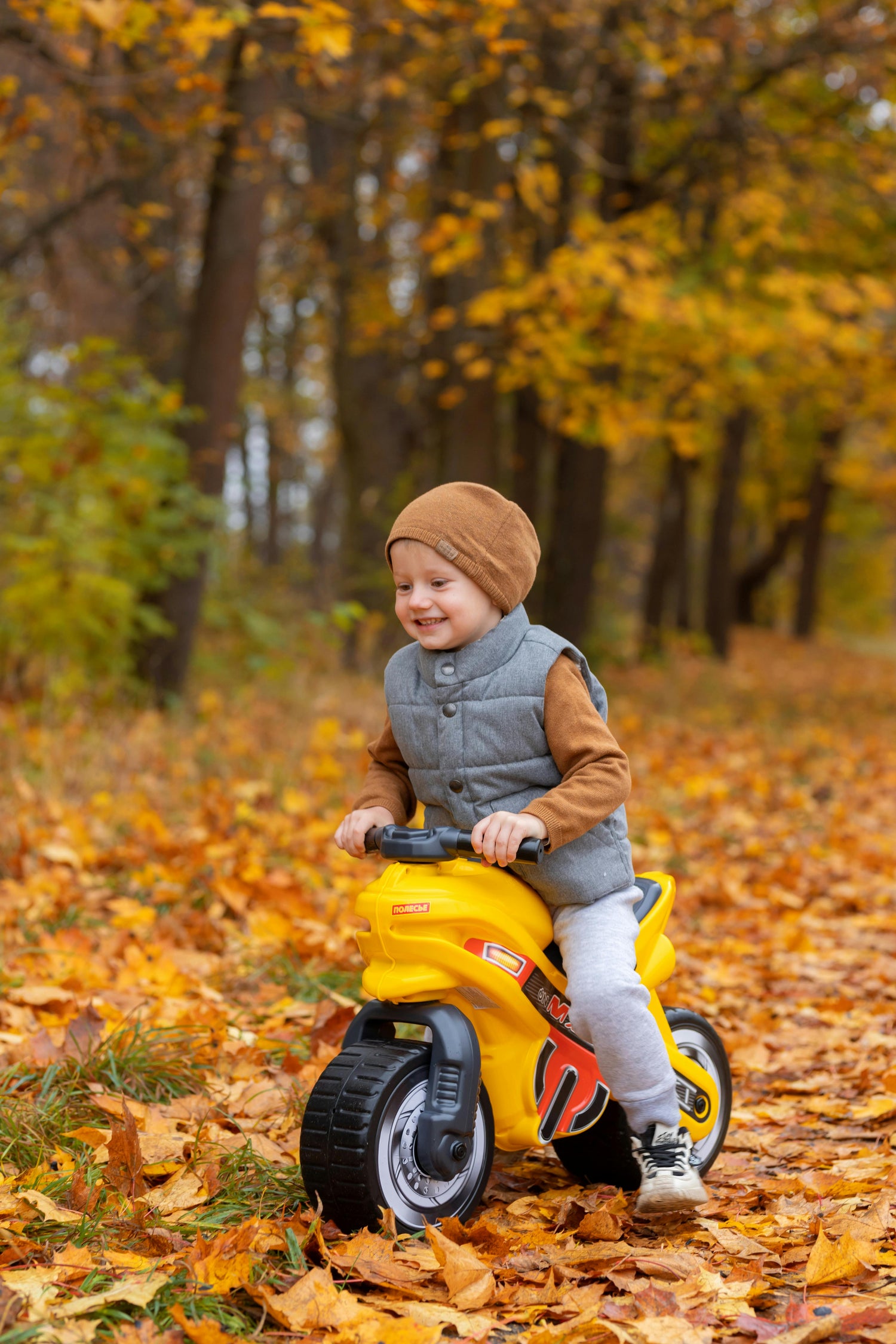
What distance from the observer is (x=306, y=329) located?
851 inches

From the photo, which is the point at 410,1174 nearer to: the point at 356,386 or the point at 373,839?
the point at 373,839

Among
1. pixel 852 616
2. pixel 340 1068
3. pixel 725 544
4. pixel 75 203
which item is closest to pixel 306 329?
pixel 725 544

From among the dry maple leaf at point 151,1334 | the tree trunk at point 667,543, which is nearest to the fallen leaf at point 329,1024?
the dry maple leaf at point 151,1334

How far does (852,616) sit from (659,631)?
70.7 feet

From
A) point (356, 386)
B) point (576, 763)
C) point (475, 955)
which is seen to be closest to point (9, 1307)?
point (475, 955)

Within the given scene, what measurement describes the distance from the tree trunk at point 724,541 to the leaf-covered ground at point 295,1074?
12.4 meters

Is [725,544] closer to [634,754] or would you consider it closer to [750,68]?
[750,68]

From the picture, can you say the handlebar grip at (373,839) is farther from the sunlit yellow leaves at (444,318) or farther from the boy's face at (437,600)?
the sunlit yellow leaves at (444,318)

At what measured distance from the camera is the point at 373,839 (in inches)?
111

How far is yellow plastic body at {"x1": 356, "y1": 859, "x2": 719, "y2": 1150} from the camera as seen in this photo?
264 centimetres

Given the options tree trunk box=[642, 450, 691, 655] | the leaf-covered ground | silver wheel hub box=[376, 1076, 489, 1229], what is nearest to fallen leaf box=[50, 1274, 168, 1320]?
the leaf-covered ground

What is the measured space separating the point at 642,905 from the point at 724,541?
17813 mm

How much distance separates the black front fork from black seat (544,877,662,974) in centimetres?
32

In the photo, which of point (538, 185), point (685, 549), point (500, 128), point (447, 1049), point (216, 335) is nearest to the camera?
point (447, 1049)
